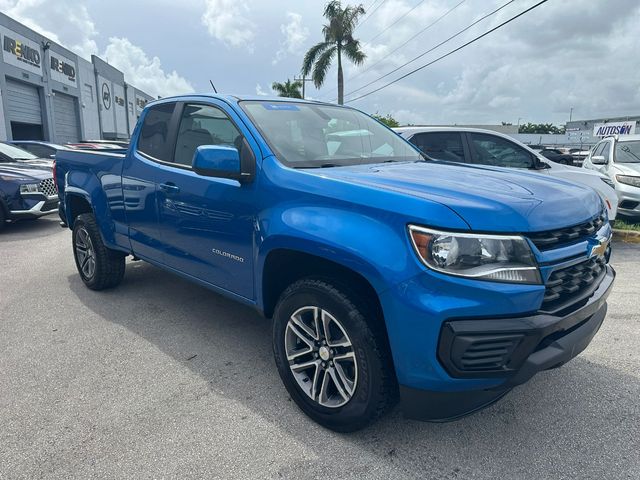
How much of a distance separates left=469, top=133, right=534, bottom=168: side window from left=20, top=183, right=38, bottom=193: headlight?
735 centimetres

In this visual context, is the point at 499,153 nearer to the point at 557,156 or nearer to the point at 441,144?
the point at 441,144

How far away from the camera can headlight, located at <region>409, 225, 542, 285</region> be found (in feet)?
6.51

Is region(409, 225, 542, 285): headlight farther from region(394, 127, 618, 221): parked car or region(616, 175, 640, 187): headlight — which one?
region(616, 175, 640, 187): headlight

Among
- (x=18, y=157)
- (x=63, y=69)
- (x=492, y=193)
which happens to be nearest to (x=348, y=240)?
(x=492, y=193)

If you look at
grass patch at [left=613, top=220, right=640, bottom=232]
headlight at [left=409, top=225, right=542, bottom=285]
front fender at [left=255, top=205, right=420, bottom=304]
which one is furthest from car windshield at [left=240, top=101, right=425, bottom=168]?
grass patch at [left=613, top=220, right=640, bottom=232]

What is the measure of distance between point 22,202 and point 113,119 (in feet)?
106

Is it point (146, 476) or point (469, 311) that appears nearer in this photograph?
point (469, 311)

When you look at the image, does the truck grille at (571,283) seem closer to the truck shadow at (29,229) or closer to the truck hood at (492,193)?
the truck hood at (492,193)

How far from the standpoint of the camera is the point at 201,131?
3.51m

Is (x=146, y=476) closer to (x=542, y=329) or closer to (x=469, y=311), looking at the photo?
(x=469, y=311)

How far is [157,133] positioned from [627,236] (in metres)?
7.37

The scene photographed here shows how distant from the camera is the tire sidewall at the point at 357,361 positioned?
2246 millimetres

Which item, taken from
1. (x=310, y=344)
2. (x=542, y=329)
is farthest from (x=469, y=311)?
(x=310, y=344)

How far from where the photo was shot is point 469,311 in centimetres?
194
